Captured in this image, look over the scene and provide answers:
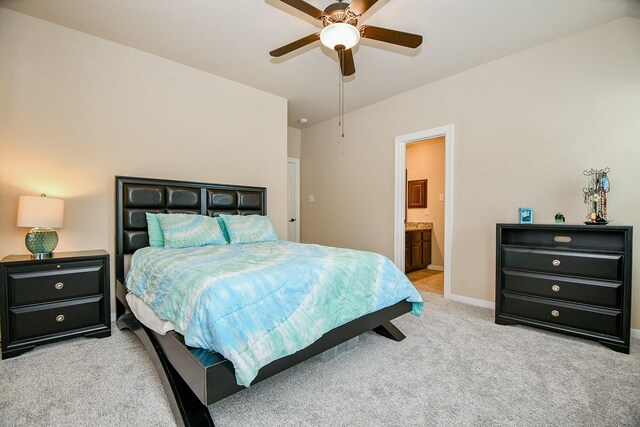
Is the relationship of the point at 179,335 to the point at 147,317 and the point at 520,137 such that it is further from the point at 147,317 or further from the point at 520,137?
the point at 520,137

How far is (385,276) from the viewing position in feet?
7.04

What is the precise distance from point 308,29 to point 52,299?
314cm

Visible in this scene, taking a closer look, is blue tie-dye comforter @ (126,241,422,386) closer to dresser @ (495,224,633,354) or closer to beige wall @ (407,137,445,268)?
dresser @ (495,224,633,354)

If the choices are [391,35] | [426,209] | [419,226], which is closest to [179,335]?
[391,35]

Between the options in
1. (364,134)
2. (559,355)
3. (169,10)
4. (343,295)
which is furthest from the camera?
(364,134)

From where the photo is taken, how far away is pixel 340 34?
1.93 m

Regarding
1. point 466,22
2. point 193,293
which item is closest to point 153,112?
point 193,293

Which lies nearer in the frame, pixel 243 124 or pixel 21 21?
pixel 21 21

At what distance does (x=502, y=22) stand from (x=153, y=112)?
3519 mm

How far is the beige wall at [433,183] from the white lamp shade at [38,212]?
196 inches

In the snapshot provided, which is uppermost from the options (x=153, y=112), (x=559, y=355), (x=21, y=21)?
(x=21, y=21)

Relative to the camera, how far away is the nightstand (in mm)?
2086

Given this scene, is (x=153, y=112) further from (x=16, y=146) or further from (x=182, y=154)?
(x=16, y=146)

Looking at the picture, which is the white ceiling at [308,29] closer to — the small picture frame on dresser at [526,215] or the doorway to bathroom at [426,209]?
the small picture frame on dresser at [526,215]
